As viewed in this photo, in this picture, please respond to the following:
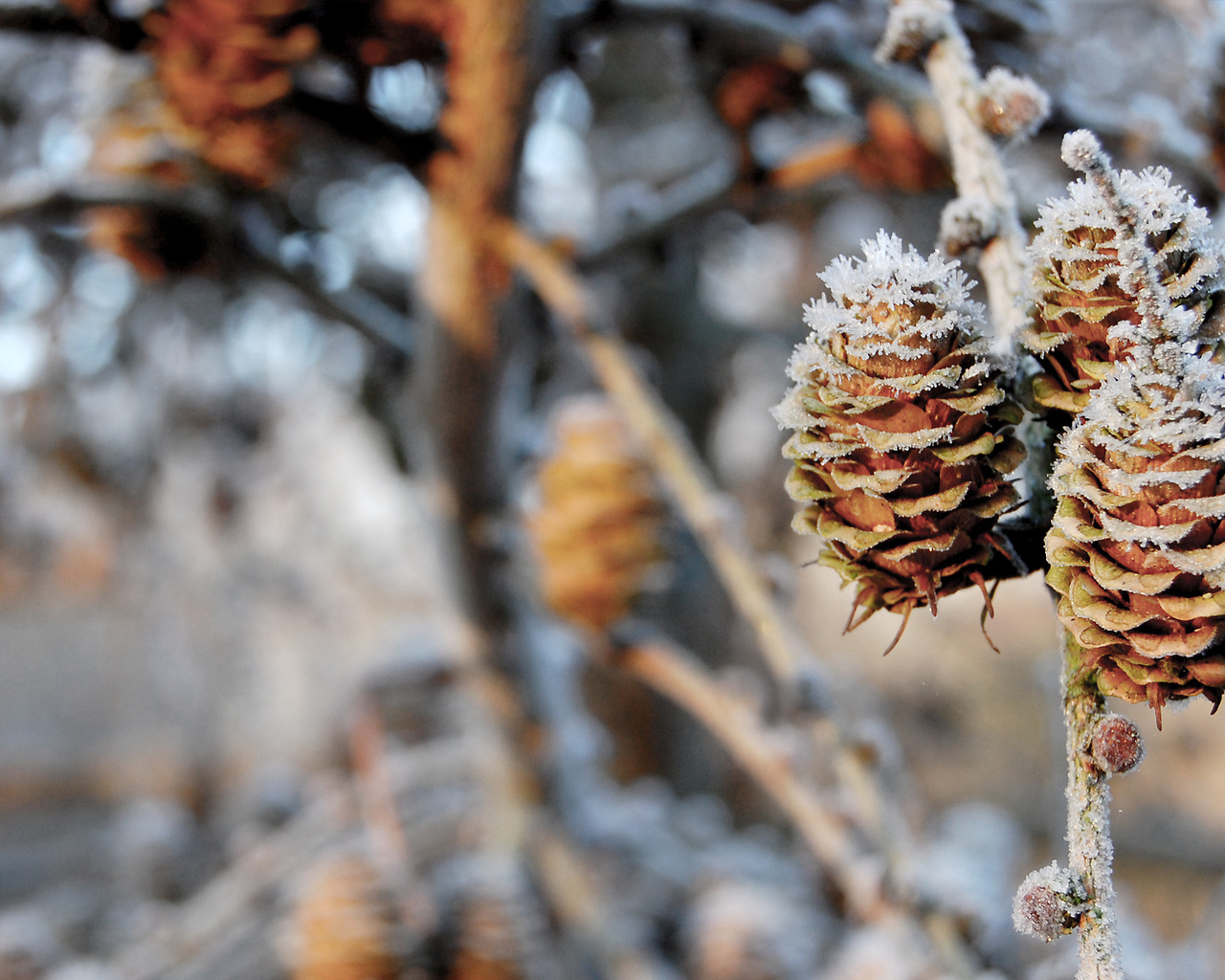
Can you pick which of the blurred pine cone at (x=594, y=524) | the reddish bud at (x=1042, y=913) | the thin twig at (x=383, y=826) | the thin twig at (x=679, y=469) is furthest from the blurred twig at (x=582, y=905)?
the reddish bud at (x=1042, y=913)

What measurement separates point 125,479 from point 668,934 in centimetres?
119

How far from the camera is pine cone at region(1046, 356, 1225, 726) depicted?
9.5 inches

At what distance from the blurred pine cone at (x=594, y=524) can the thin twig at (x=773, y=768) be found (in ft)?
0.23

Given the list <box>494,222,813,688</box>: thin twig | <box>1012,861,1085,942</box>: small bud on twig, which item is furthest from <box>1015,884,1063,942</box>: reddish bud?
<box>494,222,813,688</box>: thin twig

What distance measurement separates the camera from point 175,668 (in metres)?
2.26

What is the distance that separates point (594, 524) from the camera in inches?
38.8

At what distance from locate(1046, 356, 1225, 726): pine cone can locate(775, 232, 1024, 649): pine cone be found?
3 centimetres

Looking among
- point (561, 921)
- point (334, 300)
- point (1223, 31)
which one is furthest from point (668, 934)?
point (1223, 31)

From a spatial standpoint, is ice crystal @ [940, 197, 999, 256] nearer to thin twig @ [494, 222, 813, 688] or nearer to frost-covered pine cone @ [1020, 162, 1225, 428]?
frost-covered pine cone @ [1020, 162, 1225, 428]

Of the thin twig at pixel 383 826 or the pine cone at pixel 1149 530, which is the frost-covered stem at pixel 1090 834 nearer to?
the pine cone at pixel 1149 530

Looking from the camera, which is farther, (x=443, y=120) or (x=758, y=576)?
(x=443, y=120)

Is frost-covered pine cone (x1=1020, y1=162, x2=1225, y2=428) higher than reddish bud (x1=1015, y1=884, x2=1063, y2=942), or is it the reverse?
frost-covered pine cone (x1=1020, y1=162, x2=1225, y2=428)

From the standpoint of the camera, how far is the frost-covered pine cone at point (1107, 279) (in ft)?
0.80

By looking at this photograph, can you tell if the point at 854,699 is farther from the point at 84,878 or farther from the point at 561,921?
the point at 84,878
